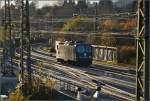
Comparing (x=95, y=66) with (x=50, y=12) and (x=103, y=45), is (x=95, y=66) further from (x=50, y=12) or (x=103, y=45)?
(x=50, y=12)

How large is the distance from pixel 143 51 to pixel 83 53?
1628cm

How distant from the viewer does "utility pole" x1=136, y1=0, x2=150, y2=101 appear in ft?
11.3

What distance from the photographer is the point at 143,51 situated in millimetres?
3633

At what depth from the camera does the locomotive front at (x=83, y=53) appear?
1980 centimetres

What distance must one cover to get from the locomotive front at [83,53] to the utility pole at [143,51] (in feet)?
52.1

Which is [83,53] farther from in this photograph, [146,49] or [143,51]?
[146,49]

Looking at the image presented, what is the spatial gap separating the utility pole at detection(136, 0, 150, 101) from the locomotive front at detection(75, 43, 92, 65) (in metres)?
15.9

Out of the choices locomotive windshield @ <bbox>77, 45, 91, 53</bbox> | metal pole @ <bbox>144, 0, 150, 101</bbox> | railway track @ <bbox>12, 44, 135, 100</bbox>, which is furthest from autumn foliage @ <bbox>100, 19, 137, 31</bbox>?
Result: metal pole @ <bbox>144, 0, 150, 101</bbox>

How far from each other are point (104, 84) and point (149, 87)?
1213 centimetres

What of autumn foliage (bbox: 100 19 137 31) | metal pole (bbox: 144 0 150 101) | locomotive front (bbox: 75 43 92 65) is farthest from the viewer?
autumn foliage (bbox: 100 19 137 31)

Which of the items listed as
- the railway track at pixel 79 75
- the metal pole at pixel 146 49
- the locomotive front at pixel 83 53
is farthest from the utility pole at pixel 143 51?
the locomotive front at pixel 83 53

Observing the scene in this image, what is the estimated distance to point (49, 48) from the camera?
26062 mm

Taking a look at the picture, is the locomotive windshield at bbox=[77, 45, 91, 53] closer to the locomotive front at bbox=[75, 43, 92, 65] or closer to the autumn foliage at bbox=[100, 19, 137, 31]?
the locomotive front at bbox=[75, 43, 92, 65]

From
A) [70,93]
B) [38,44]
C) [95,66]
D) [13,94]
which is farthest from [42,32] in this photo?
[13,94]
